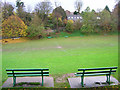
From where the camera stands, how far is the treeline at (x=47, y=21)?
10742 mm

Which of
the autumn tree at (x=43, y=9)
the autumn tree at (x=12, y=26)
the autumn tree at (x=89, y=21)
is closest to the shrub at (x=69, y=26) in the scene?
the autumn tree at (x=89, y=21)

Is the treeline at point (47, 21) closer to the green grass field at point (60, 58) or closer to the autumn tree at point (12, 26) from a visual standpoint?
the autumn tree at point (12, 26)

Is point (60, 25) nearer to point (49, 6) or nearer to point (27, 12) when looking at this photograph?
point (49, 6)

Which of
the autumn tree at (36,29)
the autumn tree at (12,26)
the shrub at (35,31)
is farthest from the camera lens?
the shrub at (35,31)

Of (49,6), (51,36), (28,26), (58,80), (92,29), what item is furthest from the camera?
(51,36)

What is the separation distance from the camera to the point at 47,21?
1348 centimetres

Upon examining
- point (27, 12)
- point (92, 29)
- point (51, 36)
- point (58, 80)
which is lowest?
point (58, 80)

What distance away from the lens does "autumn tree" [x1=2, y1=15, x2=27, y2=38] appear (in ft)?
35.0

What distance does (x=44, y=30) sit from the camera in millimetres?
14078

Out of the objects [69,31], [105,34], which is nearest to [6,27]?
[69,31]

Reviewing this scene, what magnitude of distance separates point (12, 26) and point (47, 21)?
4350mm

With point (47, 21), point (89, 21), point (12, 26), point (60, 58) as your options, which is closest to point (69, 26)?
point (89, 21)

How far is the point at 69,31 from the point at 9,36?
8020mm

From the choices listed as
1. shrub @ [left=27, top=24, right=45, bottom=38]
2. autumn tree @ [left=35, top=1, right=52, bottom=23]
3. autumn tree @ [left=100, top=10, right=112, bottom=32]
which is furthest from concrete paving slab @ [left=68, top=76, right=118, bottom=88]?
autumn tree @ [left=100, top=10, right=112, bottom=32]
